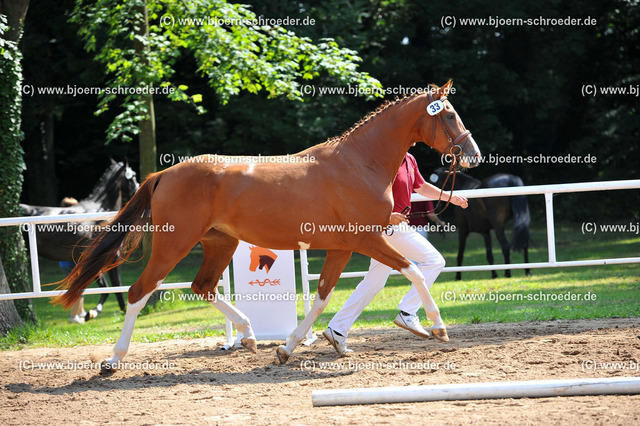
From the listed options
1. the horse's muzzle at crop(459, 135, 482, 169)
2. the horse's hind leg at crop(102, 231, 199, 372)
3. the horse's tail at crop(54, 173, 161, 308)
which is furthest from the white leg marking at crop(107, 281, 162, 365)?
the horse's muzzle at crop(459, 135, 482, 169)

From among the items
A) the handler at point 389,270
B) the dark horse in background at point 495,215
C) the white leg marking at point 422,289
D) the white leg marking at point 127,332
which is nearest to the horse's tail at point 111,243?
the white leg marking at point 127,332

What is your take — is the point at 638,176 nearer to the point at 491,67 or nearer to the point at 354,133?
the point at 491,67

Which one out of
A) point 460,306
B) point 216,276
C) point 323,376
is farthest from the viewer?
point 460,306

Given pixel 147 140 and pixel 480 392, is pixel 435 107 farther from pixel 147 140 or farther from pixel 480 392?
pixel 147 140

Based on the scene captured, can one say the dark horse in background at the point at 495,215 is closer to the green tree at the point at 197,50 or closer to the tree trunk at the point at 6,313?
the green tree at the point at 197,50

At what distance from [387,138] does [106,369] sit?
10.3 ft

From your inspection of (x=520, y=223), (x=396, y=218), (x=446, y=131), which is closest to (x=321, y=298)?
(x=396, y=218)

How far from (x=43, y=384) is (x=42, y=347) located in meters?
2.23

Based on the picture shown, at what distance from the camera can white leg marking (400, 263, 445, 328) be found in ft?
18.2

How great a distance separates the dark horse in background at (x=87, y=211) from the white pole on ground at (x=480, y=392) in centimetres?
724

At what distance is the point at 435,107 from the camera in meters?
5.67

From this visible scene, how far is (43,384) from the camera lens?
533cm

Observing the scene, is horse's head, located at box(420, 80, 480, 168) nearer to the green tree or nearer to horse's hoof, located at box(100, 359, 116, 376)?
horse's hoof, located at box(100, 359, 116, 376)

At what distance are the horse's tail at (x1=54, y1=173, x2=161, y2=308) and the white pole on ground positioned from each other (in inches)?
100
